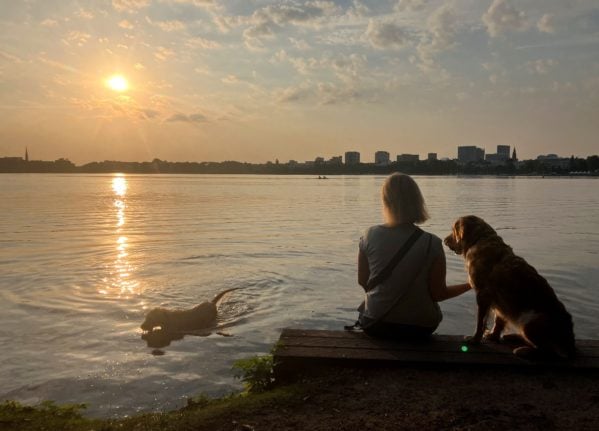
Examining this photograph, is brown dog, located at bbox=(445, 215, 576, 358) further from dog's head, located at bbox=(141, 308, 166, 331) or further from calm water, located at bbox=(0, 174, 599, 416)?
dog's head, located at bbox=(141, 308, 166, 331)

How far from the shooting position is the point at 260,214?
28844 mm

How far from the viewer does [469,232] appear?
6047mm

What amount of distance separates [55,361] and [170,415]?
3.00 metres

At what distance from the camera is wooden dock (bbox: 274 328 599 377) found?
4898mm

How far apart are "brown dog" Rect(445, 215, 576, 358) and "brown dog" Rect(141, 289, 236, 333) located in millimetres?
4129

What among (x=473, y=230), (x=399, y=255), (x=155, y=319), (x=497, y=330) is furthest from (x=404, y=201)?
(x=155, y=319)

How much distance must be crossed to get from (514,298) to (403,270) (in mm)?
1114

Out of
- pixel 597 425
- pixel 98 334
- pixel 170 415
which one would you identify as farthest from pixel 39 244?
pixel 597 425

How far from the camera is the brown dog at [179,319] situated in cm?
783

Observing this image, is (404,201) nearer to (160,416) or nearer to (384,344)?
(384,344)

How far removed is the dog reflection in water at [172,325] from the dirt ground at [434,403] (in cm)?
344

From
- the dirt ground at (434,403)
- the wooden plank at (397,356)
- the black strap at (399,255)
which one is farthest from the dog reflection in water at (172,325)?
the black strap at (399,255)

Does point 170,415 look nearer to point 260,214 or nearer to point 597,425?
point 597,425

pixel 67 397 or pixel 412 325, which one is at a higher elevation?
pixel 412 325
